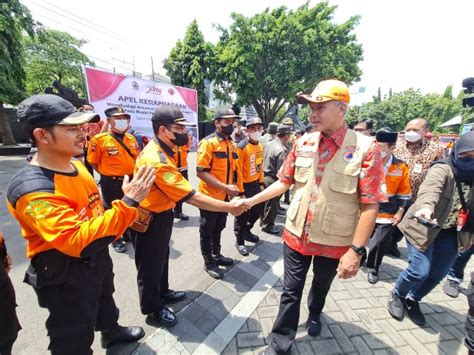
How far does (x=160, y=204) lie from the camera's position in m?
2.17

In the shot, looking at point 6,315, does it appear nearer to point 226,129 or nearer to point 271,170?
point 226,129

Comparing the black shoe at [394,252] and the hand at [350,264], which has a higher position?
the hand at [350,264]

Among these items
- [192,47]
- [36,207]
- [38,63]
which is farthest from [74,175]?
[38,63]

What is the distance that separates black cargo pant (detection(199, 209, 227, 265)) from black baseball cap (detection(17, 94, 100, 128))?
6.69 feet

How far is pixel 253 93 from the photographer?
1878 cm

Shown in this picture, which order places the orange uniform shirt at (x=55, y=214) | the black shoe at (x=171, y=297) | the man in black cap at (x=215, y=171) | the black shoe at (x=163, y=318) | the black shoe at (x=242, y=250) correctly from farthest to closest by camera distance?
the black shoe at (x=242, y=250), the man in black cap at (x=215, y=171), the black shoe at (x=171, y=297), the black shoe at (x=163, y=318), the orange uniform shirt at (x=55, y=214)

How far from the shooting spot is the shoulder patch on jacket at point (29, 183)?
130 centimetres

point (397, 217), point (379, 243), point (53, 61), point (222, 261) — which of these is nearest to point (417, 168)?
point (397, 217)

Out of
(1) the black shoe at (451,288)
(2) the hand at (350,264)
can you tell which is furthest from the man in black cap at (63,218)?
(1) the black shoe at (451,288)

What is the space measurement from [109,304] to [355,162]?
2.32m

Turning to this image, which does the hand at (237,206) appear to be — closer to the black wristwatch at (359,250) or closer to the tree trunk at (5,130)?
the black wristwatch at (359,250)

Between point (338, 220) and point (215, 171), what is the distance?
187 centimetres

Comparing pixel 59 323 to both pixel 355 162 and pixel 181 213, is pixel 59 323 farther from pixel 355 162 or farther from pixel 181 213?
pixel 181 213

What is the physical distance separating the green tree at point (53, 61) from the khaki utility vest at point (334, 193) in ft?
90.8
